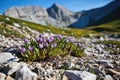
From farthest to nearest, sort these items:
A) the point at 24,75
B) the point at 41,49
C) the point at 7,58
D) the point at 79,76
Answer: the point at 41,49
the point at 7,58
the point at 79,76
the point at 24,75

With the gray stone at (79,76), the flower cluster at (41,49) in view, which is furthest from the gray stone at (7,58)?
the gray stone at (79,76)

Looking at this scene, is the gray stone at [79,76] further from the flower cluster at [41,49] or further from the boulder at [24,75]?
the flower cluster at [41,49]

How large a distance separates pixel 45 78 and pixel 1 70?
1.56m

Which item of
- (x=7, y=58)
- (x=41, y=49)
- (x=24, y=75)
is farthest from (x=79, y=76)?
(x=7, y=58)

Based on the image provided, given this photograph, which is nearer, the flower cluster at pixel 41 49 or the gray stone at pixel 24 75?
the gray stone at pixel 24 75

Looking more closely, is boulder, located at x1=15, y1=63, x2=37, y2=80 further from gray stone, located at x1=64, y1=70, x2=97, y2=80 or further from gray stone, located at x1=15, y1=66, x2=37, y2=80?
gray stone, located at x1=64, y1=70, x2=97, y2=80

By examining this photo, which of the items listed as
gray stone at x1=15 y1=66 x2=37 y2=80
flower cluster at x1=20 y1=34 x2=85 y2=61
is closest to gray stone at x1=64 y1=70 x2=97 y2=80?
gray stone at x1=15 y1=66 x2=37 y2=80

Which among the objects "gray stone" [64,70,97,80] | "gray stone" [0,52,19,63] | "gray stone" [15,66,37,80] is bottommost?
"gray stone" [64,70,97,80]

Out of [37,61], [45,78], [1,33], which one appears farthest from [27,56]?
[1,33]

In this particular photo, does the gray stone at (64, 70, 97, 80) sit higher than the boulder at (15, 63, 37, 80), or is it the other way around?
the boulder at (15, 63, 37, 80)

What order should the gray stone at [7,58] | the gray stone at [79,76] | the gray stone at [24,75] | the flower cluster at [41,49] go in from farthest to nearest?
the flower cluster at [41,49], the gray stone at [7,58], the gray stone at [79,76], the gray stone at [24,75]

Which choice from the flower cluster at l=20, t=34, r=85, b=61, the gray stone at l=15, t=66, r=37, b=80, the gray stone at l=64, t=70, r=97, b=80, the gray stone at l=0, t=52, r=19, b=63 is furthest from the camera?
the flower cluster at l=20, t=34, r=85, b=61

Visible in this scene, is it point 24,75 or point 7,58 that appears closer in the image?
point 24,75

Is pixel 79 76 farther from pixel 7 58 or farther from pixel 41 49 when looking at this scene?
pixel 7 58
